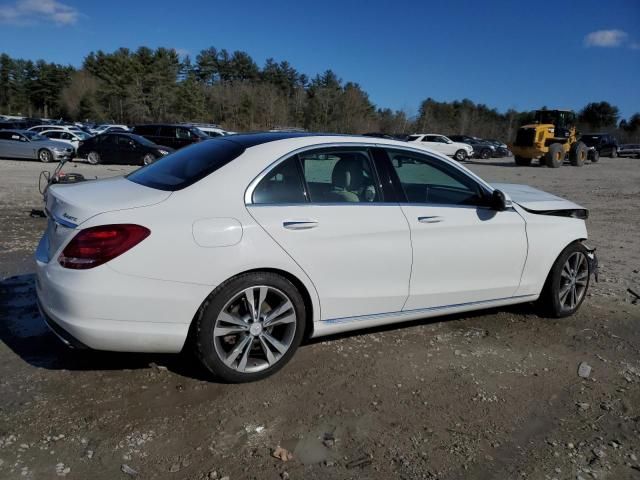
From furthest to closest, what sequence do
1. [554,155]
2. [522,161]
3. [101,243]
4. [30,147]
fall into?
[522,161] → [554,155] → [30,147] → [101,243]

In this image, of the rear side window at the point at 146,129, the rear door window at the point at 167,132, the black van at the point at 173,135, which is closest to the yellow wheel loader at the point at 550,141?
the black van at the point at 173,135

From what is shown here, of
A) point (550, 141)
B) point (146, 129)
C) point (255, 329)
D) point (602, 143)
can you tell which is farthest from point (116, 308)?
point (602, 143)

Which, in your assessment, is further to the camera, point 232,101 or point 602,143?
point 232,101

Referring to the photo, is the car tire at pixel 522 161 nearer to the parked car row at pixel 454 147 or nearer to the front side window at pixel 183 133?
the parked car row at pixel 454 147

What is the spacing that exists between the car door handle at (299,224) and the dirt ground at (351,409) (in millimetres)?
1027

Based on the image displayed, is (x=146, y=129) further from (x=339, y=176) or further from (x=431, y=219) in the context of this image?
(x=431, y=219)

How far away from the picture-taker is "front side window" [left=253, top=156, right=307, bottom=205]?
3373 millimetres

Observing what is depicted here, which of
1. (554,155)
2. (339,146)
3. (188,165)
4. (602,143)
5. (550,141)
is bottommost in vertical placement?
(188,165)

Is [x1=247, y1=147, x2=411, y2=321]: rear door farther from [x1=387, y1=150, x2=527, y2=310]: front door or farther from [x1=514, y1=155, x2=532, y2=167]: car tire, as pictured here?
[x1=514, y1=155, x2=532, y2=167]: car tire

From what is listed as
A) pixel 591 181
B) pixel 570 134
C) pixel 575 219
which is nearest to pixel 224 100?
pixel 570 134

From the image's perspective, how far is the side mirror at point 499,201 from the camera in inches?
165

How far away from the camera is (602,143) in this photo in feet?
131

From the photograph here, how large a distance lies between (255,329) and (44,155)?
77.1ft

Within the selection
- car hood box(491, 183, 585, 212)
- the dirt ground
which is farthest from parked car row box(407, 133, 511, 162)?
the dirt ground
